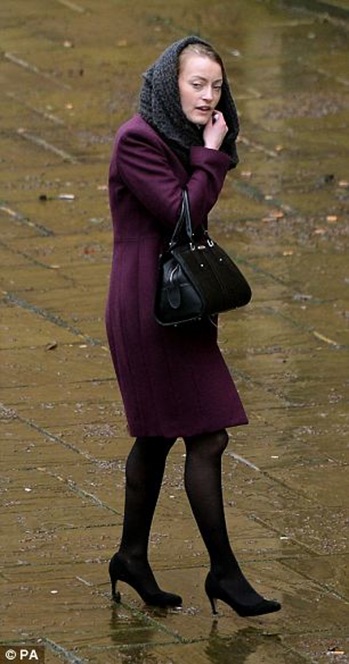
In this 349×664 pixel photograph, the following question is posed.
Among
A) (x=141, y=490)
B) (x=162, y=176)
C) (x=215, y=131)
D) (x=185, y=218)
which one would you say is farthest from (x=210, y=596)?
(x=215, y=131)

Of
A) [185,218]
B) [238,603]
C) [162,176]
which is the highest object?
[162,176]

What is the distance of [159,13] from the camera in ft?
50.9

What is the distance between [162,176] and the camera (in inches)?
224

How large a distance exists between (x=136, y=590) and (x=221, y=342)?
2.81 meters

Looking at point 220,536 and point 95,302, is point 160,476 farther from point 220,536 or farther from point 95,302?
point 95,302

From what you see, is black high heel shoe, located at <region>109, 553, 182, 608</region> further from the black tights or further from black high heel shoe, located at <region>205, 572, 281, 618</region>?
black high heel shoe, located at <region>205, 572, 281, 618</region>

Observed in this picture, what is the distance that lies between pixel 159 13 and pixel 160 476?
32.5ft

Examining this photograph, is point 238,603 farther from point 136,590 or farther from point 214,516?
point 136,590

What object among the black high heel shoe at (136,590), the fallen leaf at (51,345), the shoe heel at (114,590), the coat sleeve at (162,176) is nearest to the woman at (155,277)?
the coat sleeve at (162,176)

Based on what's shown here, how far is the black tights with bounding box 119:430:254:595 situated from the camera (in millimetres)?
5855

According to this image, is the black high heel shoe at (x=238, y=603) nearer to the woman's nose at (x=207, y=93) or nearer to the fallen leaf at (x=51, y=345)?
the woman's nose at (x=207, y=93)

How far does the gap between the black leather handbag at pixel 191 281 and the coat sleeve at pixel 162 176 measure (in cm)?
4

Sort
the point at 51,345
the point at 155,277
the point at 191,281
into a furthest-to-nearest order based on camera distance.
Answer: the point at 51,345 → the point at 155,277 → the point at 191,281

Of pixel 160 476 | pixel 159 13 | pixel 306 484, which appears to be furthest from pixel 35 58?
pixel 160 476
